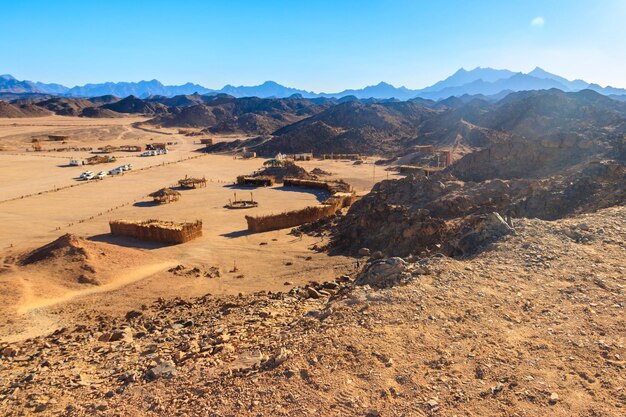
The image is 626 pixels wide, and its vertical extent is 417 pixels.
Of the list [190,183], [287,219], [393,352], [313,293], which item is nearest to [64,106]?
[190,183]

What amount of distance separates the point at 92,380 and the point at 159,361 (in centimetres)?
125

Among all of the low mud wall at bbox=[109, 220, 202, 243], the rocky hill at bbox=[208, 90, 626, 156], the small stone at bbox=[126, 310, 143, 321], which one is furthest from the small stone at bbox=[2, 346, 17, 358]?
the rocky hill at bbox=[208, 90, 626, 156]

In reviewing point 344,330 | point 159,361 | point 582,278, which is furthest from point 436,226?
point 159,361

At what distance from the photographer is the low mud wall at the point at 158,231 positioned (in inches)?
912

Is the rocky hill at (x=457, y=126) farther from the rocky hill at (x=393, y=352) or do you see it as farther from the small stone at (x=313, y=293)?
the small stone at (x=313, y=293)

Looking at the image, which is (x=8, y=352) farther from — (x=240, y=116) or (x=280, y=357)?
(x=240, y=116)

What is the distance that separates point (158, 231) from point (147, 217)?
8162 mm

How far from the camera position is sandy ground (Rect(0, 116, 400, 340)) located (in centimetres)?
1582

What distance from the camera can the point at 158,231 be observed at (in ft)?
76.3

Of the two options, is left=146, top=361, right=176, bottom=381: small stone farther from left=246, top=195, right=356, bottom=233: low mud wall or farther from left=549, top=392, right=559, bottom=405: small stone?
left=246, top=195, right=356, bottom=233: low mud wall

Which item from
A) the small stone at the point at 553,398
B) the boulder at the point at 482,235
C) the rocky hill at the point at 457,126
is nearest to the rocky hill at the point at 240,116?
the rocky hill at the point at 457,126

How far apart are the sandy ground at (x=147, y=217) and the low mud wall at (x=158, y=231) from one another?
2.07 ft

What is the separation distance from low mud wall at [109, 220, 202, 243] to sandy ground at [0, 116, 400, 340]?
63 centimetres

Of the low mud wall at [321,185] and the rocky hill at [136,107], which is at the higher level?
the rocky hill at [136,107]
